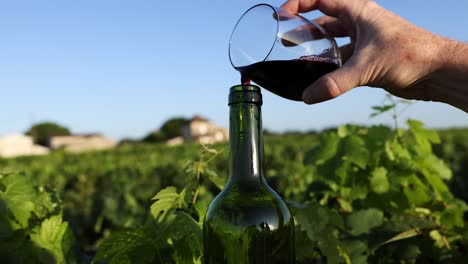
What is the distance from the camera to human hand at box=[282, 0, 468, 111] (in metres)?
1.77

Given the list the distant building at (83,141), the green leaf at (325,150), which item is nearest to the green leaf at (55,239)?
the green leaf at (325,150)

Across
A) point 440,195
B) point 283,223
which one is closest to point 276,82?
point 283,223

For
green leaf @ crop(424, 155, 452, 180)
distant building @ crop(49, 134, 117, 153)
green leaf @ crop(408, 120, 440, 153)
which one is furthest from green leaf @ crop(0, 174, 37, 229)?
distant building @ crop(49, 134, 117, 153)

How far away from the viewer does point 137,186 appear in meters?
7.98

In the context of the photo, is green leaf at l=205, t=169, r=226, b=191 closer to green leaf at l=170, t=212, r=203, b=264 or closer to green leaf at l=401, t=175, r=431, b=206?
green leaf at l=170, t=212, r=203, b=264

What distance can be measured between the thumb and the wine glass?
0.35 feet

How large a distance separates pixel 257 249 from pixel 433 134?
1.93 metres

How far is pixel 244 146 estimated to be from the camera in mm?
1456

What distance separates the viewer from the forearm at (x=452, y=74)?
6.46 ft

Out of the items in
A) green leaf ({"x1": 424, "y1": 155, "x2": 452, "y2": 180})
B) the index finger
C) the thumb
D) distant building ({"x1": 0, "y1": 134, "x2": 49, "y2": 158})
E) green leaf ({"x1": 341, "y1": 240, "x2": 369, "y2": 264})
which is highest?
the index finger

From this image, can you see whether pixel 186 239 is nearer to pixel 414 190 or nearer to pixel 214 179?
pixel 214 179

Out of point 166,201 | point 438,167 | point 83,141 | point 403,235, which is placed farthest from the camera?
point 83,141

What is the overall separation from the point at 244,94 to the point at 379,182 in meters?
1.40

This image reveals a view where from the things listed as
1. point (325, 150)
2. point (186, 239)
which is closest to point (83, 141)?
point (325, 150)
